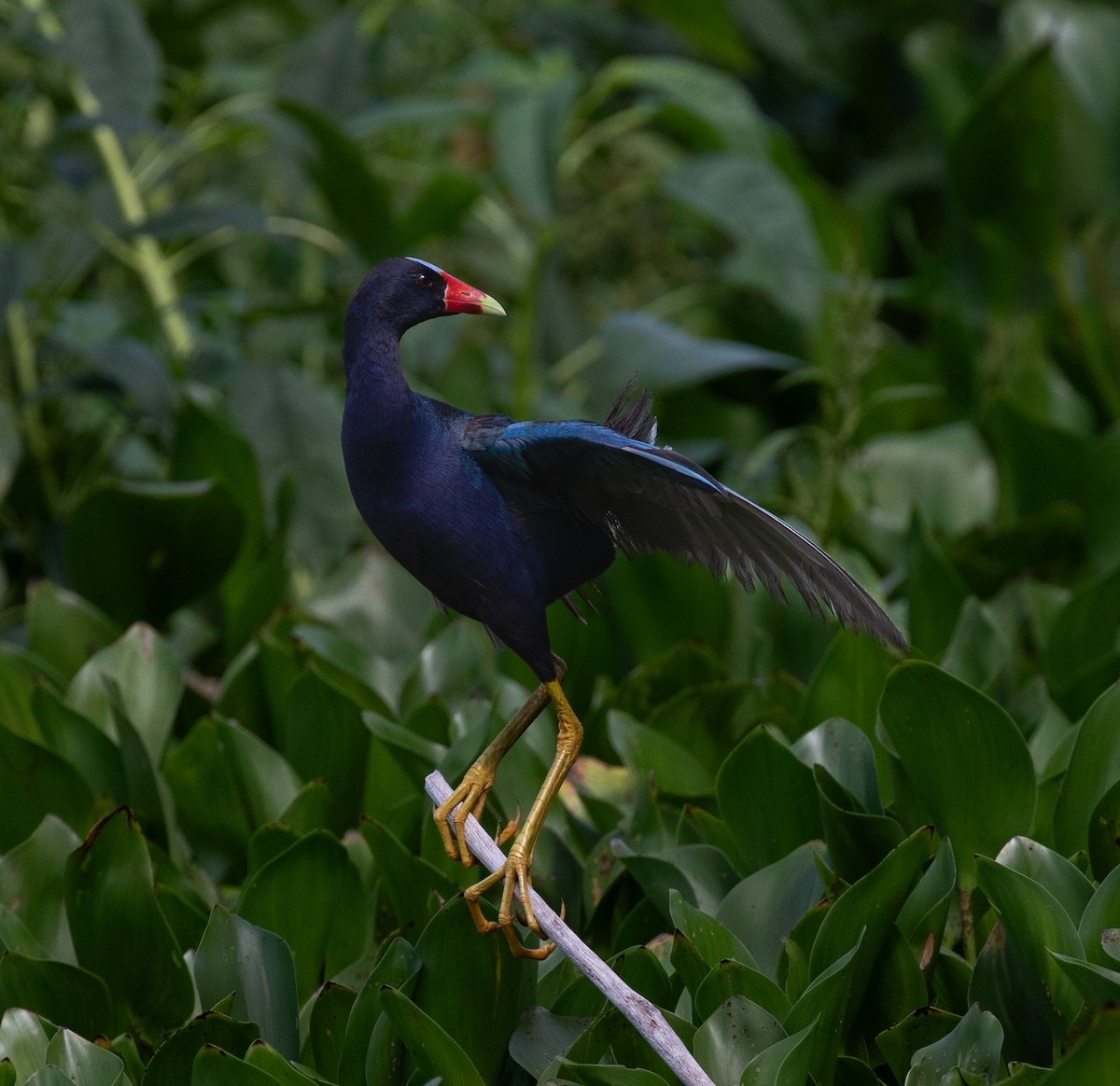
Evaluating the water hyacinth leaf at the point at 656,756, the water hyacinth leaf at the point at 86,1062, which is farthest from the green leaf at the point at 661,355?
the water hyacinth leaf at the point at 86,1062

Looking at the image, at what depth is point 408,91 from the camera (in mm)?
4062

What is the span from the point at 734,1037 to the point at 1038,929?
0.31m

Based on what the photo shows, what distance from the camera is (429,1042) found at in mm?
1332

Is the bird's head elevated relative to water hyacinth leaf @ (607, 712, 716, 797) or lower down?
elevated

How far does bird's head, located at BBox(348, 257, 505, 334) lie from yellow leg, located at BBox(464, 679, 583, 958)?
366mm

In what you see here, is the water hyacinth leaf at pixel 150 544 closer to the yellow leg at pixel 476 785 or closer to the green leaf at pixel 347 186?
the green leaf at pixel 347 186

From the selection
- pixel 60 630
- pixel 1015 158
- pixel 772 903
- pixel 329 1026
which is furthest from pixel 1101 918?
pixel 1015 158

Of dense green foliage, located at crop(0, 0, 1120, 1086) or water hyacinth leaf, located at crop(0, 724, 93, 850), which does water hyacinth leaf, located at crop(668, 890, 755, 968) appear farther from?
water hyacinth leaf, located at crop(0, 724, 93, 850)

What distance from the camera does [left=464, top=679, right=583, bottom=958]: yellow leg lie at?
53.4 inches

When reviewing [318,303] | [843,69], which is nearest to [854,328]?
[318,303]

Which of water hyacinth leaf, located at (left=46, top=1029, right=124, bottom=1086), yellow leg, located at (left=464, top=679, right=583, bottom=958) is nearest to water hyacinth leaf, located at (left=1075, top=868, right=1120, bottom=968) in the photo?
yellow leg, located at (left=464, top=679, right=583, bottom=958)

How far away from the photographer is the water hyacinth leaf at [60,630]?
2.30 m

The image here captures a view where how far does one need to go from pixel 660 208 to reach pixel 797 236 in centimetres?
133

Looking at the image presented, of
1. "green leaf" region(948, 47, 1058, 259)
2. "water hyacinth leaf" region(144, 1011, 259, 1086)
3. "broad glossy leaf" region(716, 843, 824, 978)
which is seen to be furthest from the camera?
"green leaf" region(948, 47, 1058, 259)
